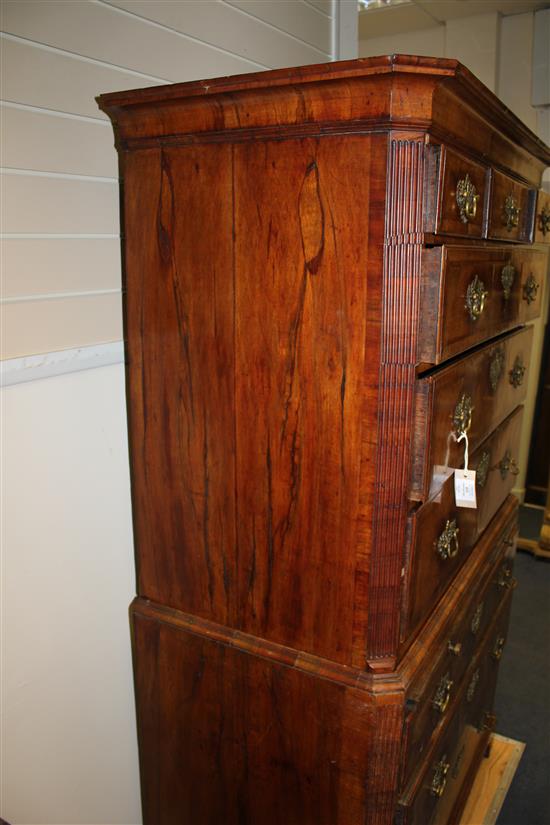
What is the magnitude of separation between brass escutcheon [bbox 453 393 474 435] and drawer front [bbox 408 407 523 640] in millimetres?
90

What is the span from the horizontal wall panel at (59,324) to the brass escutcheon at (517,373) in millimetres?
907

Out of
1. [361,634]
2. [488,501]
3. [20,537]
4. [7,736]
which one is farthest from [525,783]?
[20,537]

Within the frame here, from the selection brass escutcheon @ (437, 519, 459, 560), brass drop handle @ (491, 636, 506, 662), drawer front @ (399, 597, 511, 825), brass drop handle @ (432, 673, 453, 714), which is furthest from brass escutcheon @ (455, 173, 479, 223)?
brass drop handle @ (491, 636, 506, 662)

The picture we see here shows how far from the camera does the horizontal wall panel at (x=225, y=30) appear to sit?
1.32 m

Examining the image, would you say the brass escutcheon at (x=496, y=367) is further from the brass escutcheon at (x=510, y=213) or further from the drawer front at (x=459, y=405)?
the brass escutcheon at (x=510, y=213)

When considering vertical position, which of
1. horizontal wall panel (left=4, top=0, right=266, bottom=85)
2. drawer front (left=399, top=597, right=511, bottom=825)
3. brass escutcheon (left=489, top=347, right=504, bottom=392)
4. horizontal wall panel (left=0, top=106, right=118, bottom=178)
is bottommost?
drawer front (left=399, top=597, right=511, bottom=825)

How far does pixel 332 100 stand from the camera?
948mm

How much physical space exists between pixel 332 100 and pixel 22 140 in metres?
0.50

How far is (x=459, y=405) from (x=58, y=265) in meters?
0.73

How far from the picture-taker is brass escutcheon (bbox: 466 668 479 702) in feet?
5.41

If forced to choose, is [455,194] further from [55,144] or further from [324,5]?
[324,5]

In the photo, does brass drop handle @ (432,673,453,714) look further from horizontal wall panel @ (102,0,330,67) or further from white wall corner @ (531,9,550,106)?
white wall corner @ (531,9,550,106)

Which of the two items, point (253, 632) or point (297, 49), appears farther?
point (297, 49)

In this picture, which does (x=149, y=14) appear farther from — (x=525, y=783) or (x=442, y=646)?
(x=525, y=783)
